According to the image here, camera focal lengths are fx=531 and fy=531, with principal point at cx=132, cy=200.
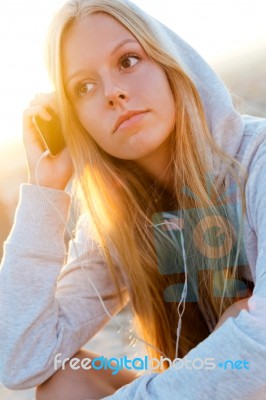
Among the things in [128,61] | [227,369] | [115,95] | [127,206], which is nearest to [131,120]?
[115,95]

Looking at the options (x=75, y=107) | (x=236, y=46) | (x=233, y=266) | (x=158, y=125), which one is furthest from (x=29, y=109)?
(x=236, y=46)

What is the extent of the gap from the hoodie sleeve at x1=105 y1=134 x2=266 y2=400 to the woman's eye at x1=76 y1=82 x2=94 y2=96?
2.89 feet

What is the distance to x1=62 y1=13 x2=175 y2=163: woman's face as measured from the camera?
5.86ft

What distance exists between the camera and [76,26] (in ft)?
6.14

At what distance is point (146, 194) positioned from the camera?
219cm

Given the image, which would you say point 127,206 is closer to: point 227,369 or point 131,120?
point 131,120

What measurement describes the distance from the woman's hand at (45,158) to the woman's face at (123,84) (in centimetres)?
27

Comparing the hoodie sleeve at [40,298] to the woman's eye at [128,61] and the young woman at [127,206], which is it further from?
the woman's eye at [128,61]

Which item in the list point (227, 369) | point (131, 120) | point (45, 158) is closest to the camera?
point (227, 369)

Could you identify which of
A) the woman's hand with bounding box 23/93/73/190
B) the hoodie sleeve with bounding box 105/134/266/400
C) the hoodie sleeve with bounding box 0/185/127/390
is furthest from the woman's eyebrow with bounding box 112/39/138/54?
the hoodie sleeve with bounding box 105/134/266/400

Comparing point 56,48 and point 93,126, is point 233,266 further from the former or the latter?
point 56,48

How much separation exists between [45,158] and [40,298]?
1.85 feet

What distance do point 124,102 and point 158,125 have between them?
0.14 metres

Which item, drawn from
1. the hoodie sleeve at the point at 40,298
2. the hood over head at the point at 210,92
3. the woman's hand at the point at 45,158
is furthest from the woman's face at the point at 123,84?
the hoodie sleeve at the point at 40,298
